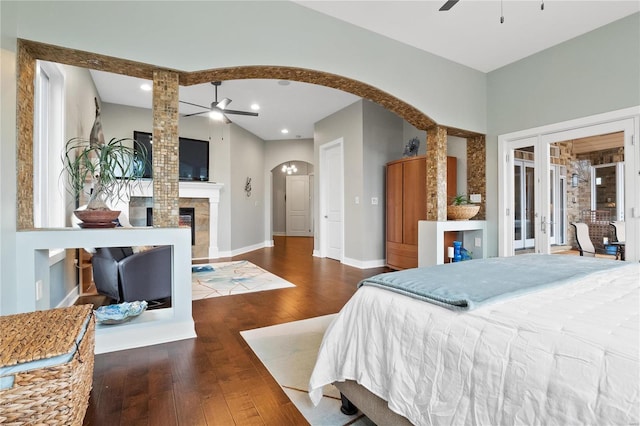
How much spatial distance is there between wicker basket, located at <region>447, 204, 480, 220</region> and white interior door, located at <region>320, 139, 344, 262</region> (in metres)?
2.19

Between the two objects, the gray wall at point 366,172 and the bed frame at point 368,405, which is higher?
the gray wall at point 366,172

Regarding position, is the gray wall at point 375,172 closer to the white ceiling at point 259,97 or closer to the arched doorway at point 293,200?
the white ceiling at point 259,97

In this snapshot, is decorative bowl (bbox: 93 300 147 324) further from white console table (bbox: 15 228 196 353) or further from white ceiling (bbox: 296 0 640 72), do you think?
white ceiling (bbox: 296 0 640 72)

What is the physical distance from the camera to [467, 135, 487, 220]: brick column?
4352 millimetres

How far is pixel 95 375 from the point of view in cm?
186

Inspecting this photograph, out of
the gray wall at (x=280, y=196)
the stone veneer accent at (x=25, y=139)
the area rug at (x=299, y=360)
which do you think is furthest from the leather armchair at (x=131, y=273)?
the gray wall at (x=280, y=196)

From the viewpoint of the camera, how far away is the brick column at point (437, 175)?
387 centimetres

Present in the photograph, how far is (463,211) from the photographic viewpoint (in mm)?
4023

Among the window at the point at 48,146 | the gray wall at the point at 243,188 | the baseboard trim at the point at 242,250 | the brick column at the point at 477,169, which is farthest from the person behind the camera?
the gray wall at the point at 243,188

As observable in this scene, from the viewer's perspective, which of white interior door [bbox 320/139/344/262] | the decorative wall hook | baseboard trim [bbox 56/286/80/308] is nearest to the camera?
baseboard trim [bbox 56/286/80/308]

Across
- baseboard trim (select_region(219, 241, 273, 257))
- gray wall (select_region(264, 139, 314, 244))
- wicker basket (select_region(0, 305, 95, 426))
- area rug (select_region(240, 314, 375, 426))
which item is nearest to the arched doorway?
gray wall (select_region(264, 139, 314, 244))

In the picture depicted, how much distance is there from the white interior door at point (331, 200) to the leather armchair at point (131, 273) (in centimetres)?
334

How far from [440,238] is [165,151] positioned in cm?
309

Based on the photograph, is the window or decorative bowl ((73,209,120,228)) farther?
the window
